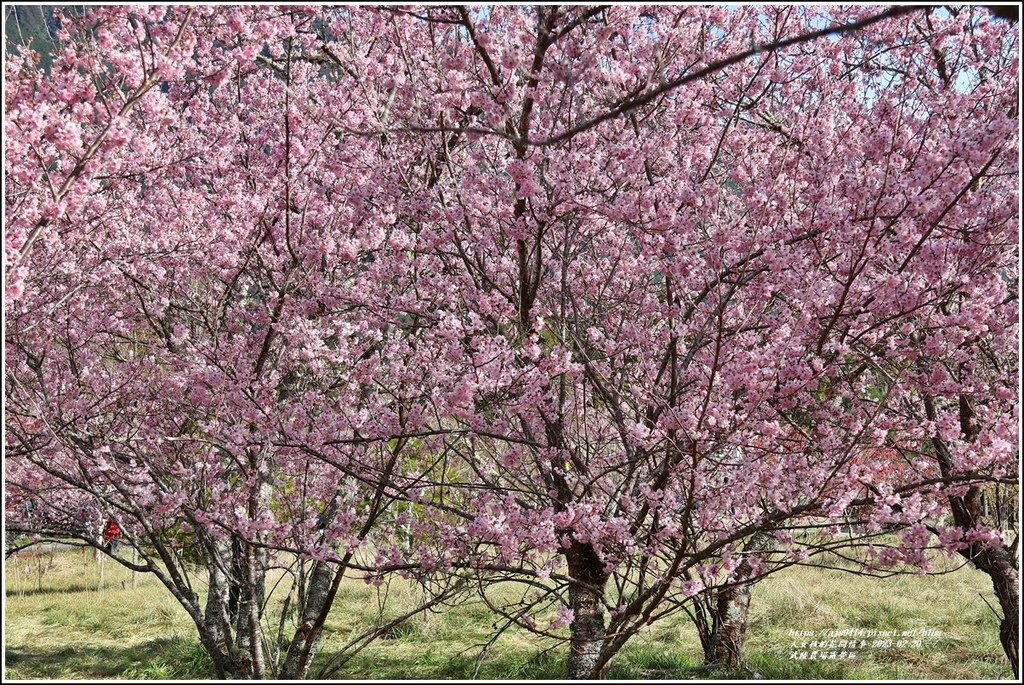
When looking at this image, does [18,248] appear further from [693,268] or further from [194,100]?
[194,100]

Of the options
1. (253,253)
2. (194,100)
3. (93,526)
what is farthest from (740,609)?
(194,100)

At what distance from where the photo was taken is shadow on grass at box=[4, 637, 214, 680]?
24.1ft

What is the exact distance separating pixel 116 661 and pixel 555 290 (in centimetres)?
585

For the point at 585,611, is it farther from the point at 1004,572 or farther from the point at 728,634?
the point at 1004,572

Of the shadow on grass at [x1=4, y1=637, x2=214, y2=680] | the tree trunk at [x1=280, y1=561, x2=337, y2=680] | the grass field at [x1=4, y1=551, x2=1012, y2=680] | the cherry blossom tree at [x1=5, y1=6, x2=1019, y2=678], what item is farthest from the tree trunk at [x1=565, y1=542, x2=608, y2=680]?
the shadow on grass at [x1=4, y1=637, x2=214, y2=680]

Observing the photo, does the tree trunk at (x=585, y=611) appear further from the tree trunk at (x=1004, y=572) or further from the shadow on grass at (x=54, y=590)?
the shadow on grass at (x=54, y=590)

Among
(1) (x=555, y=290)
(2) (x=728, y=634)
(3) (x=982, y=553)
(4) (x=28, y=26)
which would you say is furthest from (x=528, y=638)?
(4) (x=28, y=26)

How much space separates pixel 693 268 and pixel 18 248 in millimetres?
2732

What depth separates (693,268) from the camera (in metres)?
3.79

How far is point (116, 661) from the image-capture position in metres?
7.89

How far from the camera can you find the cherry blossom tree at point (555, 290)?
137 inches

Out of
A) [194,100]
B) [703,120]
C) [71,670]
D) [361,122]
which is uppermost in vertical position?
[194,100]

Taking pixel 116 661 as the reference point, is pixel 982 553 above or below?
above

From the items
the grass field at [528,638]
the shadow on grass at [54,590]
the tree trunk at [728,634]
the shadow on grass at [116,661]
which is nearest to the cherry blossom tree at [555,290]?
the tree trunk at [728,634]
